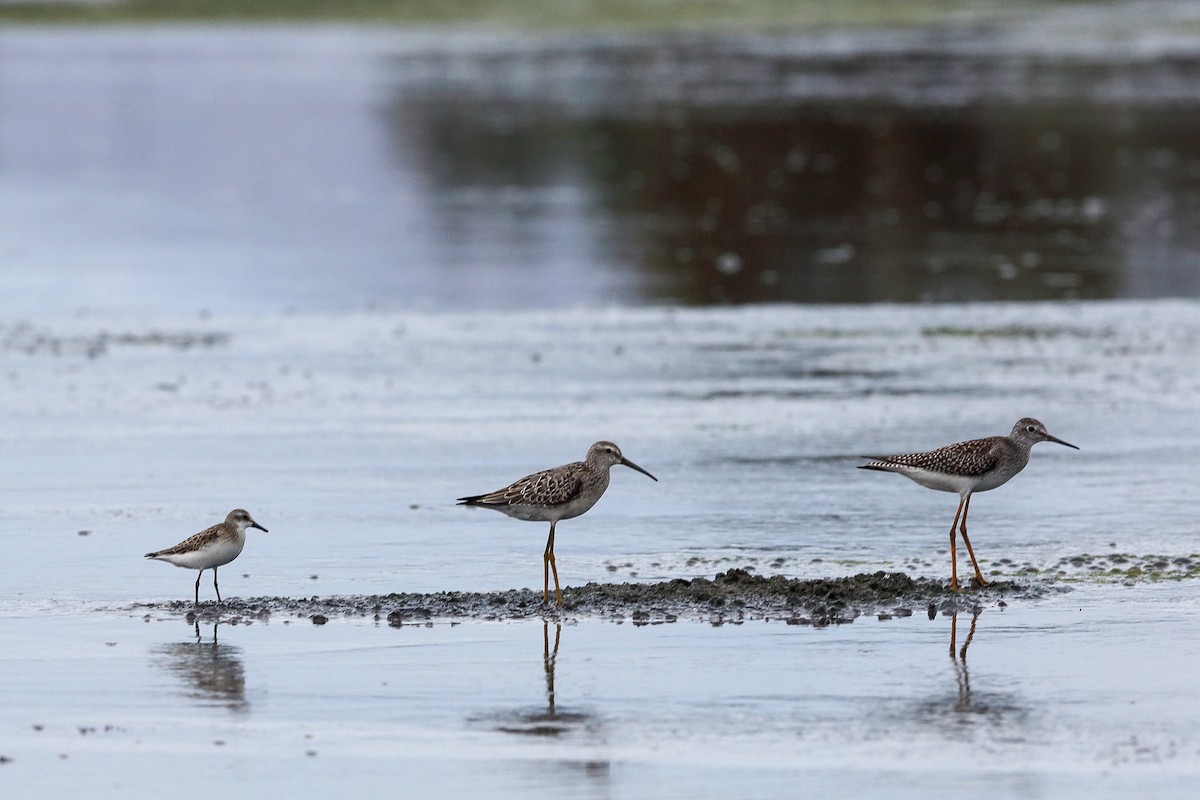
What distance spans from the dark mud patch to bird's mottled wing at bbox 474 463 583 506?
1.54 feet

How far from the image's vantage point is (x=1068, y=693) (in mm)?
9156

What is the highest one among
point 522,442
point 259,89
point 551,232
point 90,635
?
point 259,89

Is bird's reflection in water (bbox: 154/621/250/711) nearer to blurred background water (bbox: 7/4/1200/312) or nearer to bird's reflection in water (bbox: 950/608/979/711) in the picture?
bird's reflection in water (bbox: 950/608/979/711)

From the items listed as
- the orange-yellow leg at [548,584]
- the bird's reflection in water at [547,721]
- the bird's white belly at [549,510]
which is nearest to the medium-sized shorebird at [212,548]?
the bird's white belly at [549,510]

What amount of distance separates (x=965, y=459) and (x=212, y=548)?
3.99m

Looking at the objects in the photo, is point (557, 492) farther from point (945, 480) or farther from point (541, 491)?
point (945, 480)

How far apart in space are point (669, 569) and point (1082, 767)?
3.74m

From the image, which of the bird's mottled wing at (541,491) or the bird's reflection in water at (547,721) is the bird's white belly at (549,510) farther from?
the bird's reflection in water at (547,721)

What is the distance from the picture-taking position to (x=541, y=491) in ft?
35.8

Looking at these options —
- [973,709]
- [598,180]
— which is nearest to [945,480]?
[973,709]

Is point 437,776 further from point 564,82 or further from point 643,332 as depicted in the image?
point 564,82

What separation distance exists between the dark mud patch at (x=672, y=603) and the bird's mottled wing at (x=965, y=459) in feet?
2.23

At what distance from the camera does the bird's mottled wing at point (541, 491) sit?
10.9 m

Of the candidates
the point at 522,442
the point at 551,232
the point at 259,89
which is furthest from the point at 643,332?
the point at 259,89
